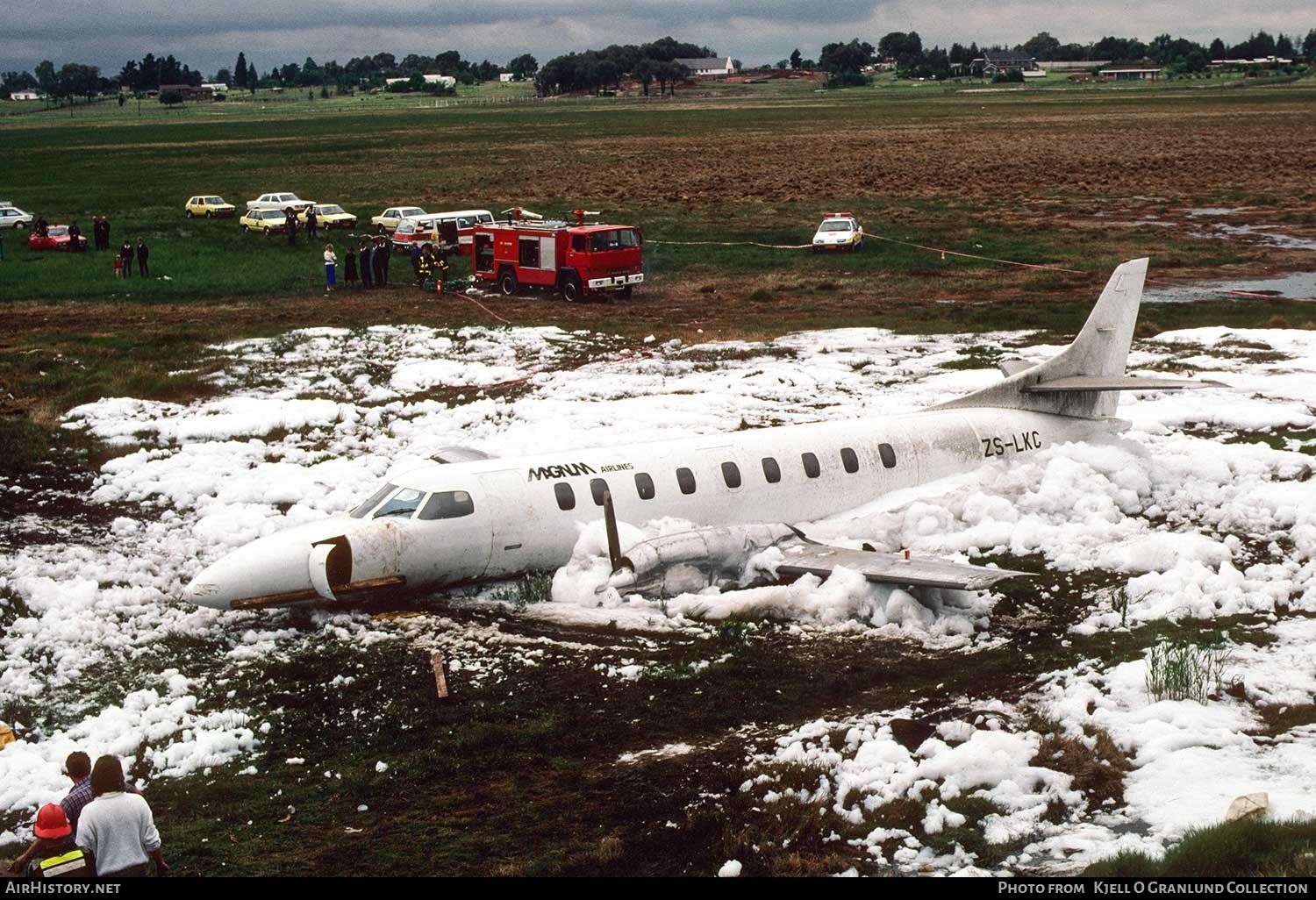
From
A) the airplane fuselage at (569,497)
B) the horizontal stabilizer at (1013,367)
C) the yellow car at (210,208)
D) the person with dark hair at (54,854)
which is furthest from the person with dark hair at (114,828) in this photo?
the yellow car at (210,208)

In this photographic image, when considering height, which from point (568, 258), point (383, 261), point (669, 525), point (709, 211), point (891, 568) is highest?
point (709, 211)

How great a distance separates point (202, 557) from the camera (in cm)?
2192

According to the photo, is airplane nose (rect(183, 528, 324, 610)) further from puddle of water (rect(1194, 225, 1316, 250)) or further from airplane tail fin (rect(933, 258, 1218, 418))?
puddle of water (rect(1194, 225, 1316, 250))

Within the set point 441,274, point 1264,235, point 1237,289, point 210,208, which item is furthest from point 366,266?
point 1264,235

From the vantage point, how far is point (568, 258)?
1805 inches

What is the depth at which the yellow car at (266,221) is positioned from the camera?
65.9 m

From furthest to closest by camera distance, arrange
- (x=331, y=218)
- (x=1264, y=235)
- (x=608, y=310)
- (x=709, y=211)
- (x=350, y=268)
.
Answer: (x=709, y=211) < (x=331, y=218) < (x=1264, y=235) < (x=350, y=268) < (x=608, y=310)

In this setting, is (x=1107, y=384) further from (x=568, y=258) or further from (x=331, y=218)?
(x=331, y=218)

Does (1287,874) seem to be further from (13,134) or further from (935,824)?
(13,134)

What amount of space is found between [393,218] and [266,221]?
6904 millimetres

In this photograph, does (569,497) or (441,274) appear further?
(441,274)

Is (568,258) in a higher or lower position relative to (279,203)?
lower

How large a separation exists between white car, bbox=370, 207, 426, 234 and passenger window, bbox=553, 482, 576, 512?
45.0 m

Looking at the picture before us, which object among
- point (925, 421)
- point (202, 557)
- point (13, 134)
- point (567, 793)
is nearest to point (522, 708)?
point (567, 793)
